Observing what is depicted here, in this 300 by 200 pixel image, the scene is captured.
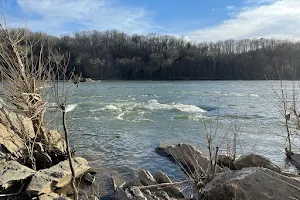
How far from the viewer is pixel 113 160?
10.6 metres

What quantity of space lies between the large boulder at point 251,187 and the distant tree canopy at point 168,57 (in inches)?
3017

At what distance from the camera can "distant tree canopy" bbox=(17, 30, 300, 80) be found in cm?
9646

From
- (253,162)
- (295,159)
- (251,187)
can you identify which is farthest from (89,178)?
(295,159)

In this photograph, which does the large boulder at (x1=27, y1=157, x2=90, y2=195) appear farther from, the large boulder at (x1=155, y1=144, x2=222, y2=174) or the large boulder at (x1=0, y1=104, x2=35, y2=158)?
the large boulder at (x1=155, y1=144, x2=222, y2=174)

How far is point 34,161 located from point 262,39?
13114 centimetres

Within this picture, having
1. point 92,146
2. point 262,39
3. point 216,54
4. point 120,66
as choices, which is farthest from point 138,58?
point 92,146

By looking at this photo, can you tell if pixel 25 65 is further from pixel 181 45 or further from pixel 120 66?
pixel 181 45

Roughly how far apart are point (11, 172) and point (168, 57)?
111 meters

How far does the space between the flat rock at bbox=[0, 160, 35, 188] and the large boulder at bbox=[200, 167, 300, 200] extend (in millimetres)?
4113

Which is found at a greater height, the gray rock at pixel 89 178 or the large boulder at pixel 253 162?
the large boulder at pixel 253 162

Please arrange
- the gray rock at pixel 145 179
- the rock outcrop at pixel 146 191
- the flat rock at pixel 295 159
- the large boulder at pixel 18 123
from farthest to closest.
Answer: the flat rock at pixel 295 159, the large boulder at pixel 18 123, the gray rock at pixel 145 179, the rock outcrop at pixel 146 191

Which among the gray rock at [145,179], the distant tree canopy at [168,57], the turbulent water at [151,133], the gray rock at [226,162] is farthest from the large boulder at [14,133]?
the distant tree canopy at [168,57]

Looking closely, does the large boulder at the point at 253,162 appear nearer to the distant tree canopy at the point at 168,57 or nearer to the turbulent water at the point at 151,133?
the turbulent water at the point at 151,133

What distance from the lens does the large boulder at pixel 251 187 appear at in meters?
5.17
